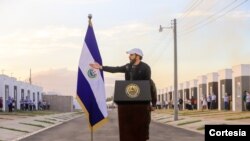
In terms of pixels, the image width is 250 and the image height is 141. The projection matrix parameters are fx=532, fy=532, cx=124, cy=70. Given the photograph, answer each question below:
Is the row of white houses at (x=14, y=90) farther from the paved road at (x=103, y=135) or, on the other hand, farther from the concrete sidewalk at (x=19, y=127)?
the paved road at (x=103, y=135)

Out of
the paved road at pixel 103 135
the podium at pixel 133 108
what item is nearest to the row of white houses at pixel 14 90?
the paved road at pixel 103 135

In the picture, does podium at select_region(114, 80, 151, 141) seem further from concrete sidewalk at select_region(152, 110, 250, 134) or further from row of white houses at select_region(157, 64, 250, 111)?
row of white houses at select_region(157, 64, 250, 111)

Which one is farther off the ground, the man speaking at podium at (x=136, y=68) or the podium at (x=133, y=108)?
the man speaking at podium at (x=136, y=68)

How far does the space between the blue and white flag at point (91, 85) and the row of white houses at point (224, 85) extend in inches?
1605

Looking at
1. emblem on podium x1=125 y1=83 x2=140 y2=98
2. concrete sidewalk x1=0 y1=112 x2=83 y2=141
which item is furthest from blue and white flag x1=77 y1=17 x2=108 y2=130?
concrete sidewalk x1=0 y1=112 x2=83 y2=141

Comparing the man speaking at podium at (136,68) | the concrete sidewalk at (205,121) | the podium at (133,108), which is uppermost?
the man speaking at podium at (136,68)

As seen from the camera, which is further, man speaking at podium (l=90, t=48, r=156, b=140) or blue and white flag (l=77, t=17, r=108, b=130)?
blue and white flag (l=77, t=17, r=108, b=130)

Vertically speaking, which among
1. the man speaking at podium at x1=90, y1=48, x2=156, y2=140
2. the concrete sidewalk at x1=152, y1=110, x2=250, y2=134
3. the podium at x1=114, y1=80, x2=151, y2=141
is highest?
the man speaking at podium at x1=90, y1=48, x2=156, y2=140

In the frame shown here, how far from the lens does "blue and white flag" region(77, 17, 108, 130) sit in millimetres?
10430

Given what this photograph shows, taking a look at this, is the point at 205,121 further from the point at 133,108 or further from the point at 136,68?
the point at 133,108

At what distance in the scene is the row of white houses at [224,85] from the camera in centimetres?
5100

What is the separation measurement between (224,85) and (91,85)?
49369 millimetres

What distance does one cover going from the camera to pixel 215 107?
61.0 metres

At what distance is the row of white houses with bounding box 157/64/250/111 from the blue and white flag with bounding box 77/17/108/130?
1605 inches
